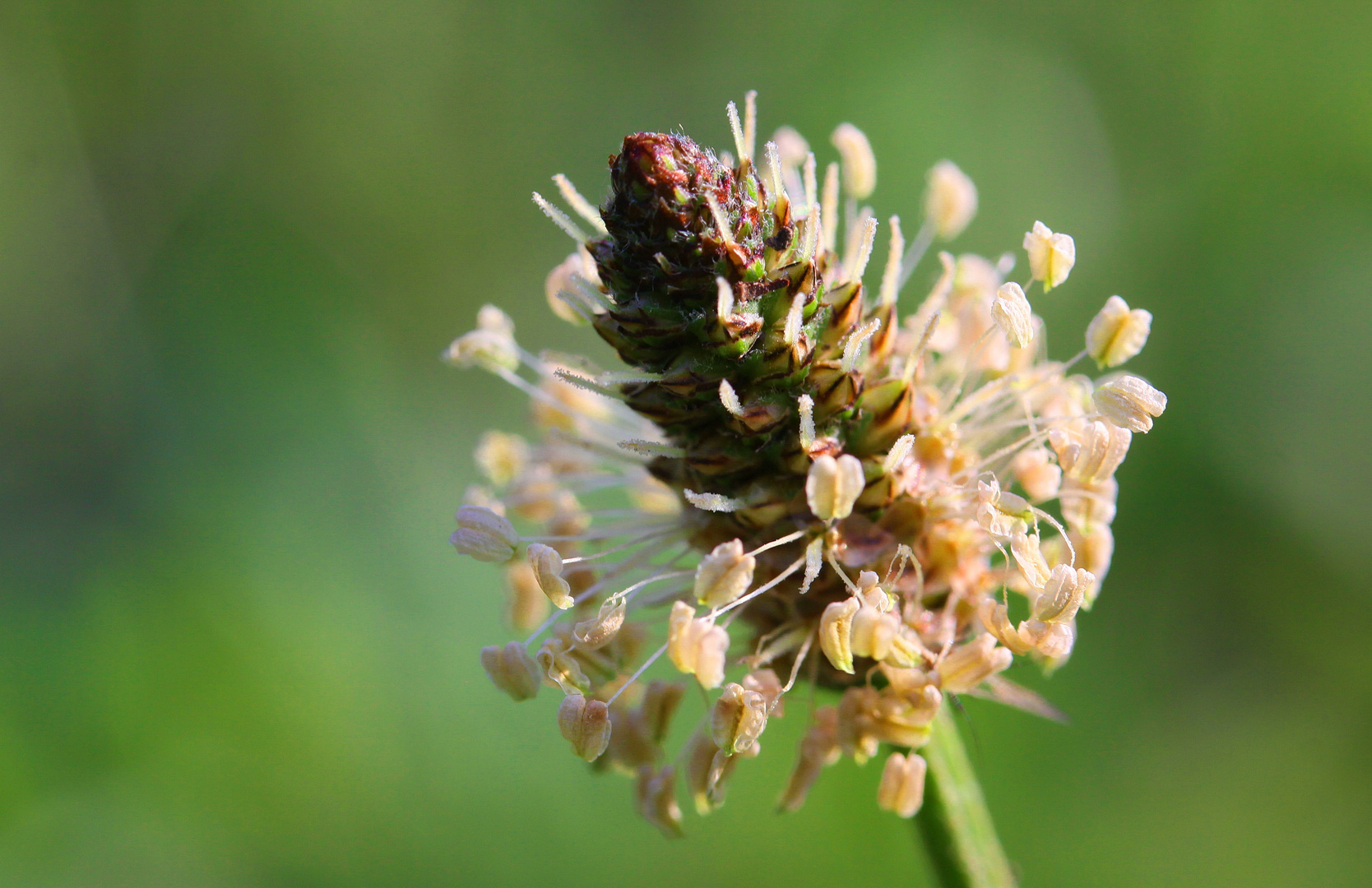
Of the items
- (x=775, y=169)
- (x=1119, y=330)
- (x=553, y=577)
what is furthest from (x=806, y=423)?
(x=1119, y=330)

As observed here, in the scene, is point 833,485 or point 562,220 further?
point 562,220

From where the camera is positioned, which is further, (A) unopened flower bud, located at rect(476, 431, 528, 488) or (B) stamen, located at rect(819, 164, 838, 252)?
(A) unopened flower bud, located at rect(476, 431, 528, 488)

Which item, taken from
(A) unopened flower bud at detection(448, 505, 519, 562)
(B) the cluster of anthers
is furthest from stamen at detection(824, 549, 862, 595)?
(A) unopened flower bud at detection(448, 505, 519, 562)

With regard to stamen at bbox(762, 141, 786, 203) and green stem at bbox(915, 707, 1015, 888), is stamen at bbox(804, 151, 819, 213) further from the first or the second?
green stem at bbox(915, 707, 1015, 888)

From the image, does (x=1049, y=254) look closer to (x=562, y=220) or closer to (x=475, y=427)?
(x=562, y=220)

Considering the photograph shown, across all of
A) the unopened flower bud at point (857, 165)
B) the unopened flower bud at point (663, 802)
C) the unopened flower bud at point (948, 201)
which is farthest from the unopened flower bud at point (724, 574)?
the unopened flower bud at point (948, 201)
